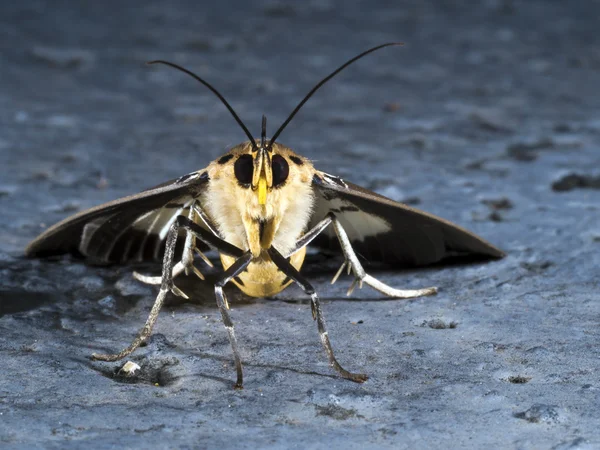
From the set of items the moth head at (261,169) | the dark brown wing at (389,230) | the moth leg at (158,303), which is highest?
the moth head at (261,169)

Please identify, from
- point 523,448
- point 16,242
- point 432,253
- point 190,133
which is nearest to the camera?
point 523,448

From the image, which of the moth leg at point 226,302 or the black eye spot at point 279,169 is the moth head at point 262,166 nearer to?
→ the black eye spot at point 279,169

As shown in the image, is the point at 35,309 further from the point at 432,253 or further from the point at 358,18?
the point at 358,18

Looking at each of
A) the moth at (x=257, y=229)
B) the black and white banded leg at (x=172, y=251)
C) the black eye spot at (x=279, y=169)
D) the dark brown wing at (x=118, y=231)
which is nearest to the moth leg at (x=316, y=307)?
the moth at (x=257, y=229)

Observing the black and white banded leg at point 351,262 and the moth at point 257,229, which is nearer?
the moth at point 257,229

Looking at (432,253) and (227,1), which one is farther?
(227,1)

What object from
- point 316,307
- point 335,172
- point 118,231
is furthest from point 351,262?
point 335,172

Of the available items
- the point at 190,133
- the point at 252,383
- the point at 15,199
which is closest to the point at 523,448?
the point at 252,383

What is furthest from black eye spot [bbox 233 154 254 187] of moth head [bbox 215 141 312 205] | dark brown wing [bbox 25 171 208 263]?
dark brown wing [bbox 25 171 208 263]
